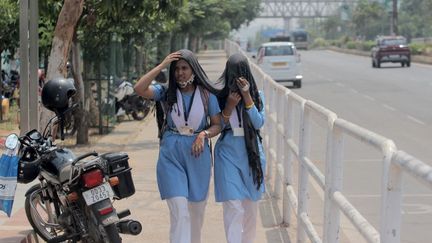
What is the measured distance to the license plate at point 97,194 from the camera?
5105 mm

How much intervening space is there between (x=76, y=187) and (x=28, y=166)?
0.46 m

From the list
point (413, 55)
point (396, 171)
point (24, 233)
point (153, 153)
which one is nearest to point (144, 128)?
point (153, 153)

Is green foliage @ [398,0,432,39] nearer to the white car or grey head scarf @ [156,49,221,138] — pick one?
the white car

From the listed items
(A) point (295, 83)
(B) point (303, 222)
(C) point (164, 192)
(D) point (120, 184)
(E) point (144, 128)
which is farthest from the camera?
(A) point (295, 83)

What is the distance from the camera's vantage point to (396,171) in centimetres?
360

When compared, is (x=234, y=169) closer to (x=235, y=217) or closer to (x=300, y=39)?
(x=235, y=217)

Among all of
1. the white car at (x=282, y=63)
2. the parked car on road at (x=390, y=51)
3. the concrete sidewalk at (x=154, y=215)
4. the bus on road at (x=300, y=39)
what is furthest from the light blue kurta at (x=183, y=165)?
the bus on road at (x=300, y=39)

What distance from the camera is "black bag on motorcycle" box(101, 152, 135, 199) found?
527 cm

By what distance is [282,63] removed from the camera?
3192cm

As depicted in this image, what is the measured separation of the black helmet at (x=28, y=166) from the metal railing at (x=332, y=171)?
195 cm

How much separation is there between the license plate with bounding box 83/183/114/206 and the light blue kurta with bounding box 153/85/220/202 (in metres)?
0.70

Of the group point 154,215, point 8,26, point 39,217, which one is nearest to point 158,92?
point 39,217

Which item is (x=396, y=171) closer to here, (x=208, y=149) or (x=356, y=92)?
(x=208, y=149)

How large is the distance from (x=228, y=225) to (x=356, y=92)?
2296 centimetres
